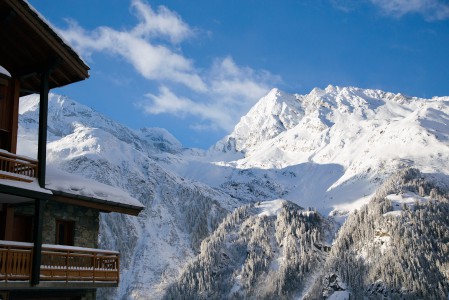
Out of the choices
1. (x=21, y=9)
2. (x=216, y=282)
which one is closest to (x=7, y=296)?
(x=21, y=9)

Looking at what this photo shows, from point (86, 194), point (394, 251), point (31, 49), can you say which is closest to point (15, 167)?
point (31, 49)

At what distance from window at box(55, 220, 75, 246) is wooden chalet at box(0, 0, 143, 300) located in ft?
0.36

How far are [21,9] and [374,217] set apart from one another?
534 ft

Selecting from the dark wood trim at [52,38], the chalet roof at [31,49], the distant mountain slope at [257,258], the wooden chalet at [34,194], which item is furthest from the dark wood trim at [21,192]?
the distant mountain slope at [257,258]

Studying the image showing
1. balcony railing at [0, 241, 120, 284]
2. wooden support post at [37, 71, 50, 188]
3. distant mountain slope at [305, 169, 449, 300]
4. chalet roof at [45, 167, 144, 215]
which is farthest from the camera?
distant mountain slope at [305, 169, 449, 300]

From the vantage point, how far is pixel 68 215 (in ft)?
75.8

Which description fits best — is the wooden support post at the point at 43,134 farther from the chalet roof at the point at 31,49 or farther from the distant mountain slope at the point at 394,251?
the distant mountain slope at the point at 394,251

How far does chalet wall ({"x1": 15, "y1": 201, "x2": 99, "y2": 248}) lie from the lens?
22.0 meters

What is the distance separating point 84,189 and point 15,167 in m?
4.81

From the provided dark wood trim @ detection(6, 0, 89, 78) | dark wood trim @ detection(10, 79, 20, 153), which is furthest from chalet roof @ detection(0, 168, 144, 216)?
dark wood trim @ detection(6, 0, 89, 78)

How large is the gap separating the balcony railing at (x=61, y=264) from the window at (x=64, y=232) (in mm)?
2324

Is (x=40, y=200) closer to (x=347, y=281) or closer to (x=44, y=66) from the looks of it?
(x=44, y=66)

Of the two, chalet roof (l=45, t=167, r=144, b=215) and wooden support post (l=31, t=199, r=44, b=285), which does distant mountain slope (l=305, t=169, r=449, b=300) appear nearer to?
chalet roof (l=45, t=167, r=144, b=215)

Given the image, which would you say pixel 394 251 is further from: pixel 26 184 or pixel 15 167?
pixel 26 184
